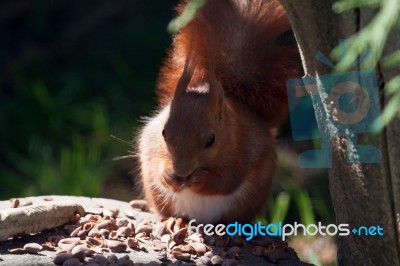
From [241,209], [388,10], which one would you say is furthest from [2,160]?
[388,10]

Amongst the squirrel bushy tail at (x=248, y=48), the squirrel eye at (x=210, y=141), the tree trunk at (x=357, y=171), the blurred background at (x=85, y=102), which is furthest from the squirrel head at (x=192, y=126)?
the blurred background at (x=85, y=102)

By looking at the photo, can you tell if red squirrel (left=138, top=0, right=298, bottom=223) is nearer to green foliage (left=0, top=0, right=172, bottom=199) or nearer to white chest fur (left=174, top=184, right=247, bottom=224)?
white chest fur (left=174, top=184, right=247, bottom=224)

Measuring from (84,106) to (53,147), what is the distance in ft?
0.96

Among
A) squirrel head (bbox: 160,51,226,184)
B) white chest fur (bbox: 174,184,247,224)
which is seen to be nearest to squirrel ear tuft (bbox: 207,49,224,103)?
squirrel head (bbox: 160,51,226,184)

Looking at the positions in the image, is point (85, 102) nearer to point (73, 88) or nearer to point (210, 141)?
point (73, 88)

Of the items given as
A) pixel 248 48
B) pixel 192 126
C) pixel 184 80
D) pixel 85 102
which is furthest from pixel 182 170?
pixel 85 102

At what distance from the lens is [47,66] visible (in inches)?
163

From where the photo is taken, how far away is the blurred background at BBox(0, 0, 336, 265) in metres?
3.23

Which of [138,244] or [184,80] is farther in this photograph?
[184,80]

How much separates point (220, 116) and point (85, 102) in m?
1.89

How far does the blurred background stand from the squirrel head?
0.71 metres

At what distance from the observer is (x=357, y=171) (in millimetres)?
1600

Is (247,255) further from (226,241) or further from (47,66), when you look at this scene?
(47,66)

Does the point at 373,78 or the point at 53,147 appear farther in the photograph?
the point at 53,147
